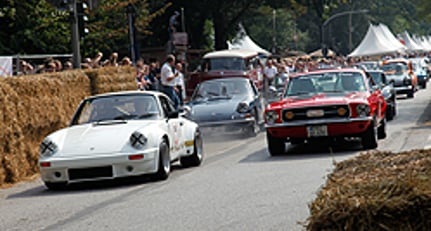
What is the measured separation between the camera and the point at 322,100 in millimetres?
15445

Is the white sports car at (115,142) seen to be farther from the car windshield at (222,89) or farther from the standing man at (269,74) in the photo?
the standing man at (269,74)

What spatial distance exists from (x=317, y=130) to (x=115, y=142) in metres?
4.12

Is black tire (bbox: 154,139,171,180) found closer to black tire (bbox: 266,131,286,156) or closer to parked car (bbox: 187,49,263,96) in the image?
black tire (bbox: 266,131,286,156)

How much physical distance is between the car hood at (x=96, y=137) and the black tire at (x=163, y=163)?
380 mm

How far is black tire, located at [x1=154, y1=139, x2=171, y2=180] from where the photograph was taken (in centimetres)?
1248

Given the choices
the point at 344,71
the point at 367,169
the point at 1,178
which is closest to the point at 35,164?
the point at 1,178

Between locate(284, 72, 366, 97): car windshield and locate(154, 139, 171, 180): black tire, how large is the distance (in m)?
4.21

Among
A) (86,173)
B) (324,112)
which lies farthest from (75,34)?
(86,173)

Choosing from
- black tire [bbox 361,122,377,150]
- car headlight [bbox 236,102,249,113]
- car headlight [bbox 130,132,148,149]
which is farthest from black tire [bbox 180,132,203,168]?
car headlight [bbox 236,102,249,113]

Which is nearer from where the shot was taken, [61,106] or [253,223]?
[253,223]

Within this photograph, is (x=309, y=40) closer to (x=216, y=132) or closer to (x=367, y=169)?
(x=216, y=132)

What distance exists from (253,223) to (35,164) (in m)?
7.60

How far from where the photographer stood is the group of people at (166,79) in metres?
24.0

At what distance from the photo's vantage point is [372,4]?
12088 cm
